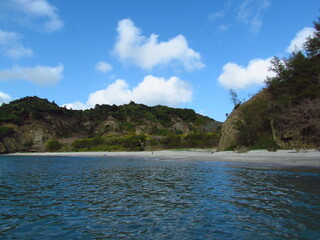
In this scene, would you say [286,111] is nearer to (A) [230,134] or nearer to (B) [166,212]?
(A) [230,134]

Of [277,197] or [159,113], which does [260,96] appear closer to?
[277,197]

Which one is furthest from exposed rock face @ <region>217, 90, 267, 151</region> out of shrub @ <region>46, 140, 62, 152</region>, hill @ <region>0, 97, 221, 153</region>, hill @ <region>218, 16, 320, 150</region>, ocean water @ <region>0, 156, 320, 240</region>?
shrub @ <region>46, 140, 62, 152</region>

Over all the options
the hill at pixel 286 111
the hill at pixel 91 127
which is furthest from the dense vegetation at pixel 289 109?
the hill at pixel 91 127

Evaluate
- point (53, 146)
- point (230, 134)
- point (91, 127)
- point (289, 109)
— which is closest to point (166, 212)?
point (289, 109)

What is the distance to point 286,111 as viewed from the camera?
112 ft

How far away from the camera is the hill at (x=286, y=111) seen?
3106cm

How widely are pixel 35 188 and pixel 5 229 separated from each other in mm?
7496

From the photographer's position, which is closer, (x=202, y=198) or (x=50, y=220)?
(x=50, y=220)

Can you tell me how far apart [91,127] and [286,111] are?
84.1 m

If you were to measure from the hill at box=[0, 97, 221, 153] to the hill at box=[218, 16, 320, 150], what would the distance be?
19472mm

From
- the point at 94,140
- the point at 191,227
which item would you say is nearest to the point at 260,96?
the point at 191,227

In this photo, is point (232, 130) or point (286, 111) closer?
point (286, 111)

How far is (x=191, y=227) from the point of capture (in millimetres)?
6996

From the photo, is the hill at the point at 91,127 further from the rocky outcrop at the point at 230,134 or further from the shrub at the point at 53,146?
the rocky outcrop at the point at 230,134
